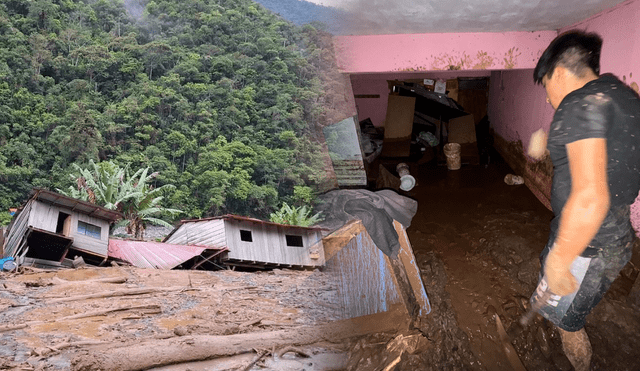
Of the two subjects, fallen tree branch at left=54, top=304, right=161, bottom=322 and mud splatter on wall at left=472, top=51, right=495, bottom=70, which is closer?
mud splatter on wall at left=472, top=51, right=495, bottom=70

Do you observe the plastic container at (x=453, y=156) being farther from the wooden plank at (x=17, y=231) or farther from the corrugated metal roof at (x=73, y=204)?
the wooden plank at (x=17, y=231)

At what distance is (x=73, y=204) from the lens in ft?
29.1

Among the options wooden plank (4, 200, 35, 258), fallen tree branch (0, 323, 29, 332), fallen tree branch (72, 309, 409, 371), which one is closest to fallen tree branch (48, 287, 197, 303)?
fallen tree branch (0, 323, 29, 332)

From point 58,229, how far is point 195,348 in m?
7.13

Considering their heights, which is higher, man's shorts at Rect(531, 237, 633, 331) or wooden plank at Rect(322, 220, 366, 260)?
wooden plank at Rect(322, 220, 366, 260)

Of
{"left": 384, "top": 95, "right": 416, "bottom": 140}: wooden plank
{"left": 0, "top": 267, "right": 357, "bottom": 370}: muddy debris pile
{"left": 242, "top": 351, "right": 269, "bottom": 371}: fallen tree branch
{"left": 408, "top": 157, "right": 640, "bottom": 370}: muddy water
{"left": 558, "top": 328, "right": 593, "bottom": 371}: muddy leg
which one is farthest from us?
{"left": 384, "top": 95, "right": 416, "bottom": 140}: wooden plank

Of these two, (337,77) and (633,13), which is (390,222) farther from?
(633,13)

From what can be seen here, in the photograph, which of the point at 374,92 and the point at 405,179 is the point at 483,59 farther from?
the point at 374,92

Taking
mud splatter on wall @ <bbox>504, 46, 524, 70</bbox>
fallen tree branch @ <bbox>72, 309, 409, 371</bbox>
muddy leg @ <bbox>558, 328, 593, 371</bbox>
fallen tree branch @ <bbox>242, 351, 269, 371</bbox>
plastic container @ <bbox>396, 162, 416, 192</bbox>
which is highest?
mud splatter on wall @ <bbox>504, 46, 524, 70</bbox>

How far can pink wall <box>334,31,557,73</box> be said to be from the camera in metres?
3.06

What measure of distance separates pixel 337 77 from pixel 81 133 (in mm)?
21591

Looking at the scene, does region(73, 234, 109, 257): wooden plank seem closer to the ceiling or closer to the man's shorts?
the ceiling

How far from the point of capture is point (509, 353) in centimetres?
227

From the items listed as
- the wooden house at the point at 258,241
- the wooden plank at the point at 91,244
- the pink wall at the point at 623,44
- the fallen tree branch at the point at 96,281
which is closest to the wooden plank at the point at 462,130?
the pink wall at the point at 623,44
